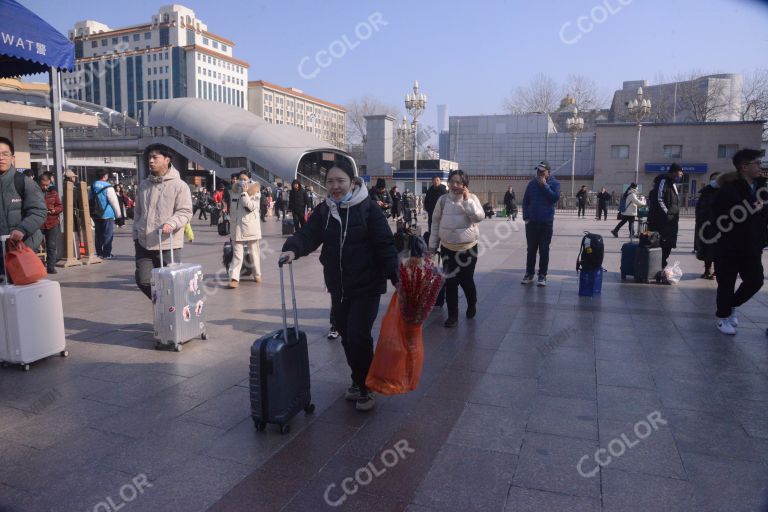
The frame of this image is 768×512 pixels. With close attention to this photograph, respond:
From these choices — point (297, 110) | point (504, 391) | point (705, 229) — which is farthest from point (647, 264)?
point (297, 110)

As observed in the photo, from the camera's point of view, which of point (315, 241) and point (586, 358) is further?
point (586, 358)

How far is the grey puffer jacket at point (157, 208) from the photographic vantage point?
17.5 feet

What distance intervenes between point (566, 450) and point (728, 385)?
74.2 inches

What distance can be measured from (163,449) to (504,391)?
2.35 meters

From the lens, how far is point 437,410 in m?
3.73

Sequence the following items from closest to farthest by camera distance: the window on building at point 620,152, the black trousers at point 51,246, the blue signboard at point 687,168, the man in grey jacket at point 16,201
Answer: the man in grey jacket at point 16,201
the black trousers at point 51,246
the blue signboard at point 687,168
the window on building at point 620,152

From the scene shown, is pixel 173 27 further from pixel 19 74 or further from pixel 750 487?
pixel 750 487

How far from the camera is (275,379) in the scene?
3.25 m

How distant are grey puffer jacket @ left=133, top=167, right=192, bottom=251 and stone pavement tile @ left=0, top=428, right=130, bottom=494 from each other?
7.70ft

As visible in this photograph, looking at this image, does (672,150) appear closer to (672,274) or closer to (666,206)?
(672,274)

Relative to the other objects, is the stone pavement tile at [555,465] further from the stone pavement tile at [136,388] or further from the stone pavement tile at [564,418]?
the stone pavement tile at [136,388]

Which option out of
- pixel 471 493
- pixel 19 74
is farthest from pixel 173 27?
pixel 471 493

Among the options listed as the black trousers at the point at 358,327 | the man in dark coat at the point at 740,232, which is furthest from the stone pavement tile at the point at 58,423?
the man in dark coat at the point at 740,232

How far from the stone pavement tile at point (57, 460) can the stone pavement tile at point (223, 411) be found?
47cm
